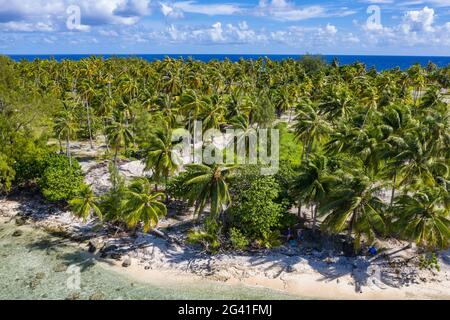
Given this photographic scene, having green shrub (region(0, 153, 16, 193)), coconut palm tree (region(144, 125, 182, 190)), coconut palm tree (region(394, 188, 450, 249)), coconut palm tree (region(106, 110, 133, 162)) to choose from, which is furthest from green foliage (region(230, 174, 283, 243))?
green shrub (region(0, 153, 16, 193))

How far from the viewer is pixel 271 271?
34250 millimetres

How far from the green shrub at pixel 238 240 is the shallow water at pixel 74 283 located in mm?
4126

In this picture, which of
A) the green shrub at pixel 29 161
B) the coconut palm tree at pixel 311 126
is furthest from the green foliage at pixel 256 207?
the green shrub at pixel 29 161

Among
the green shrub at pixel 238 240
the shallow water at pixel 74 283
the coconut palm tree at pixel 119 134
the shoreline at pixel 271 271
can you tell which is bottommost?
the shallow water at pixel 74 283

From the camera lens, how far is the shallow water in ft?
106

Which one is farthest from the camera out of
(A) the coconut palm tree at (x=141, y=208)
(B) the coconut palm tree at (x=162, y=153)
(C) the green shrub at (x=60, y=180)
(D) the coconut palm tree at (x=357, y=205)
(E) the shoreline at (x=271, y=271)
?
(C) the green shrub at (x=60, y=180)

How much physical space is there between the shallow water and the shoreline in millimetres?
725

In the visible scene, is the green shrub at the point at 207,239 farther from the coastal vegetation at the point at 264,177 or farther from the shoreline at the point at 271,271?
the shoreline at the point at 271,271

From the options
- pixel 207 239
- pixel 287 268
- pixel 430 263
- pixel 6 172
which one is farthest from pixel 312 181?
pixel 6 172

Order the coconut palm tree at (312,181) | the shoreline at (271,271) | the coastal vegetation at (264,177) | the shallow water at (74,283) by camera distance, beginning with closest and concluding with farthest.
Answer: the shoreline at (271,271) → the shallow water at (74,283) → the coastal vegetation at (264,177) → the coconut palm tree at (312,181)

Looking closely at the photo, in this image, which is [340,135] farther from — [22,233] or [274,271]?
[22,233]

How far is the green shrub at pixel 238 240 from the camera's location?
3569cm

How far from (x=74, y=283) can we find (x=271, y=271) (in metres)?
17.6

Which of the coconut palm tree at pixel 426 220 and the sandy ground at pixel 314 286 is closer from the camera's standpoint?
Answer: the coconut palm tree at pixel 426 220
